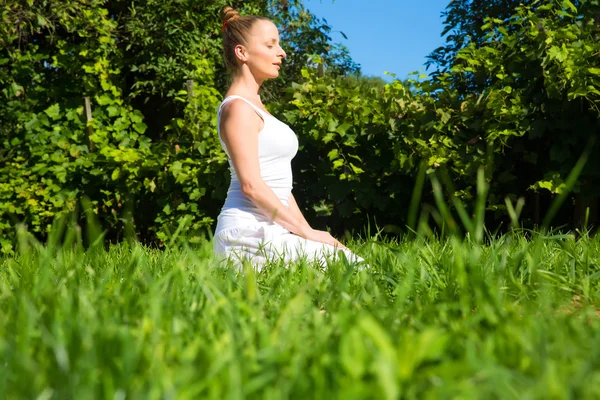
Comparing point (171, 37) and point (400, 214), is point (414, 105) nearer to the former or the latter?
point (400, 214)

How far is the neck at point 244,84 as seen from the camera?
3.69 meters

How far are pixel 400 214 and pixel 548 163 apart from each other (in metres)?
1.16

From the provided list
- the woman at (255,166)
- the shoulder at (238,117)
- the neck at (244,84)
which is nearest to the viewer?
the woman at (255,166)

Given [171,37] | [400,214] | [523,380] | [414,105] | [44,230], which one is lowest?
[44,230]

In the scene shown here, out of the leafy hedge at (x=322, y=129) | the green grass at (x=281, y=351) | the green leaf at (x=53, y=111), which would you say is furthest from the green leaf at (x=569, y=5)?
the green leaf at (x=53, y=111)

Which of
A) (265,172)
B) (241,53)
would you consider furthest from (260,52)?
(265,172)

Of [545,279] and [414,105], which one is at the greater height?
[414,105]

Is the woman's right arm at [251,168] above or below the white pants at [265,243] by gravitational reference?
above

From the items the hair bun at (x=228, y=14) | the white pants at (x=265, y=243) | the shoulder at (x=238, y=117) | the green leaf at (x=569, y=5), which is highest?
the green leaf at (x=569, y=5)

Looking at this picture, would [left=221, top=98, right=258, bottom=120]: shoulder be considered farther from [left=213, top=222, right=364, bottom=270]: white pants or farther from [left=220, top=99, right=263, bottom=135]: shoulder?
[left=213, top=222, right=364, bottom=270]: white pants

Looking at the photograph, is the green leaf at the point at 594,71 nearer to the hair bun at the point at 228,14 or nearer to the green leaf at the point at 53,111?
the hair bun at the point at 228,14

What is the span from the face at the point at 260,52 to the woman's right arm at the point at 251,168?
0.43 m

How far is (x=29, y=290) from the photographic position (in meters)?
1.95

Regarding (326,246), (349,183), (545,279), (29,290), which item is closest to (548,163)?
(349,183)
